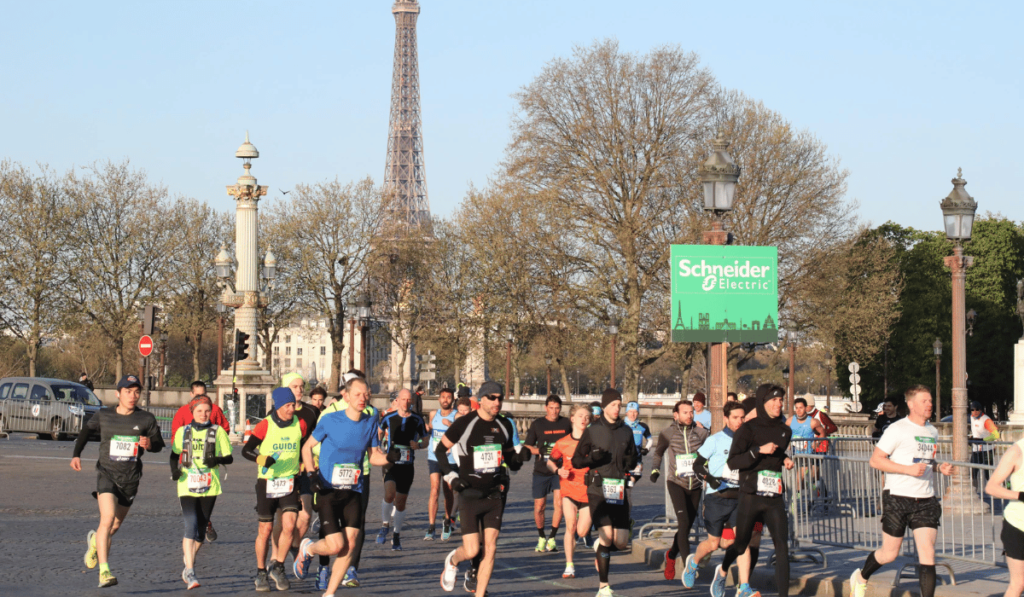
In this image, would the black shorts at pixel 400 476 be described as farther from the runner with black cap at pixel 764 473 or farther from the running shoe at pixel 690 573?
the runner with black cap at pixel 764 473

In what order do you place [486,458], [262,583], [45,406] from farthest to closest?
[45,406]
[262,583]
[486,458]

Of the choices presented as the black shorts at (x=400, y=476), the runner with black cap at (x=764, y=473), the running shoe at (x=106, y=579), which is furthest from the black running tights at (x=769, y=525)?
the running shoe at (x=106, y=579)

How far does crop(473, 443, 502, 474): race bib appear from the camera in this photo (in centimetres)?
936

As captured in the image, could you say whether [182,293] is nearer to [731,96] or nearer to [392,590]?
[731,96]

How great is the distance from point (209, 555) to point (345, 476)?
362cm

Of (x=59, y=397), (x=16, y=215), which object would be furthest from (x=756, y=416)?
(x=16, y=215)

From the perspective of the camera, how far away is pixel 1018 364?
1414 inches

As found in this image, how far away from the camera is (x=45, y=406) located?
109ft

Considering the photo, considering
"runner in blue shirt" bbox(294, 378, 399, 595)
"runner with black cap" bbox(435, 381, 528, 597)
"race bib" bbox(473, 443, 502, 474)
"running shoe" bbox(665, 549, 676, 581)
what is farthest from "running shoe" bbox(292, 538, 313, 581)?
"running shoe" bbox(665, 549, 676, 581)

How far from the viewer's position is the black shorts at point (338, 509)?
9375 millimetres

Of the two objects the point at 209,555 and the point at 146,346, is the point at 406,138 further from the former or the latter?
the point at 209,555

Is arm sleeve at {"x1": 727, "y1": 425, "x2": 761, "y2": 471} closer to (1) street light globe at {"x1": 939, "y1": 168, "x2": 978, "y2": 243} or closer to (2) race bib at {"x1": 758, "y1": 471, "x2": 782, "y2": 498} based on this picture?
(2) race bib at {"x1": 758, "y1": 471, "x2": 782, "y2": 498}

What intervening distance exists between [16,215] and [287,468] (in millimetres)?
49243

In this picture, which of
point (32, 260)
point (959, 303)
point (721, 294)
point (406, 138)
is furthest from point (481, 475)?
point (406, 138)
